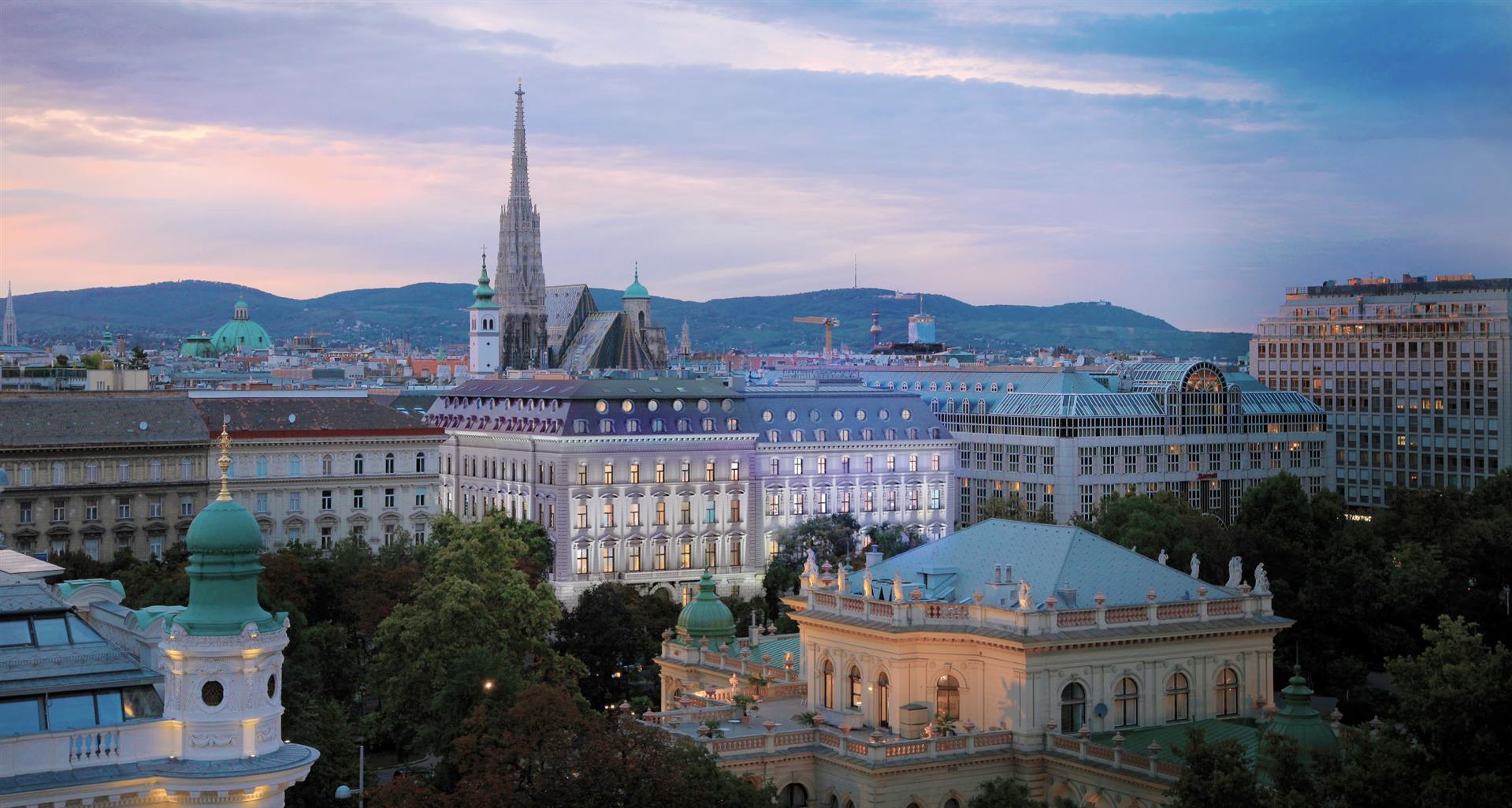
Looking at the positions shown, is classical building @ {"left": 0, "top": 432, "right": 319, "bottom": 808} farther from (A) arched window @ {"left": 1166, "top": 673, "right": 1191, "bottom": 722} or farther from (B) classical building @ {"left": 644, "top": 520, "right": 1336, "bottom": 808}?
(A) arched window @ {"left": 1166, "top": 673, "right": 1191, "bottom": 722}

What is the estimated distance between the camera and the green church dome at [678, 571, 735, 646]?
83250 mm

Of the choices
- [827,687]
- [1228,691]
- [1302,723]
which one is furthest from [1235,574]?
[827,687]

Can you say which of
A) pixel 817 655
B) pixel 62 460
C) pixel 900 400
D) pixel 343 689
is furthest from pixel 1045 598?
pixel 900 400

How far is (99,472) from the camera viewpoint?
5074 inches

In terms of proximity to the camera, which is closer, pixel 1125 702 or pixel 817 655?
pixel 1125 702

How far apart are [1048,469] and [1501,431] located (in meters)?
45.9

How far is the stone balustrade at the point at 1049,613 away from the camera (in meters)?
65.3

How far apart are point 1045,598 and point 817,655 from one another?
30.6 ft

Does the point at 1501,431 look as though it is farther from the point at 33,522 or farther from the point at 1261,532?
the point at 33,522

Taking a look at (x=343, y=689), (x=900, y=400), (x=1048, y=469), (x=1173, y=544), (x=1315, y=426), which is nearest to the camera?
(x=343, y=689)

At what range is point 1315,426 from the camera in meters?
198

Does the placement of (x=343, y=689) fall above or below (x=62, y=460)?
below

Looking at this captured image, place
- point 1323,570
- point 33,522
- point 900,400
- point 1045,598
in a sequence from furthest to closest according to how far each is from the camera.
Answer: point 900,400
point 33,522
point 1323,570
point 1045,598

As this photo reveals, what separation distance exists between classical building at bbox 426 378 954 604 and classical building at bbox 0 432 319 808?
9712 cm
